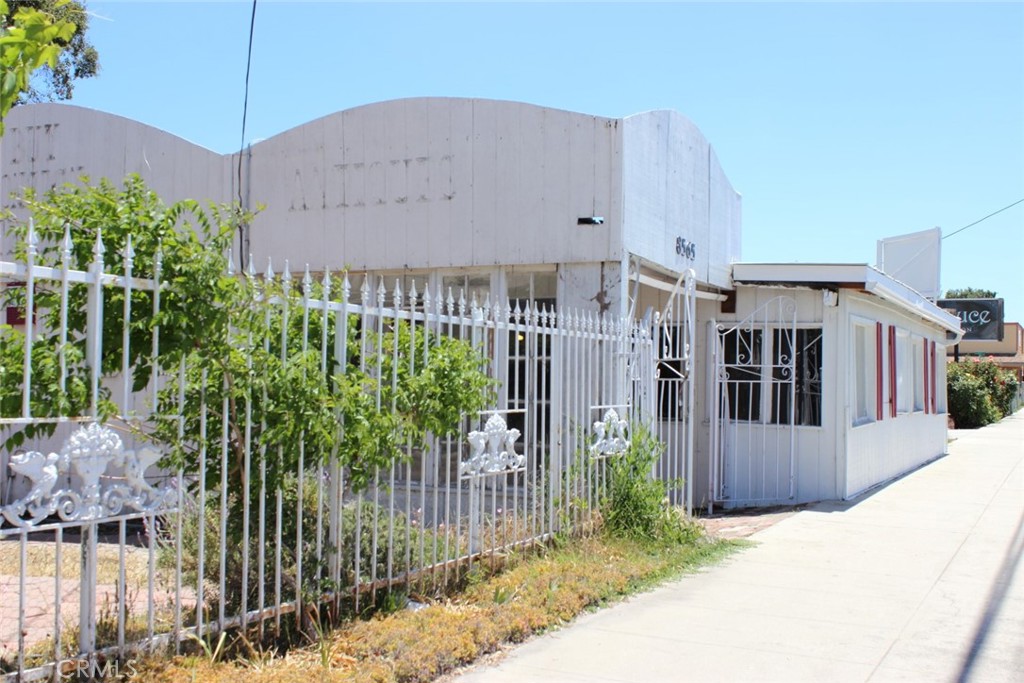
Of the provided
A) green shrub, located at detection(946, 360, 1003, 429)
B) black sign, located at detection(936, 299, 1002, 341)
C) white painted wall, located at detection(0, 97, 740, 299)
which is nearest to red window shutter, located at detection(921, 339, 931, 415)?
white painted wall, located at detection(0, 97, 740, 299)

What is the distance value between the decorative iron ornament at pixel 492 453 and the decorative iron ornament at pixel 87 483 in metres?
2.59

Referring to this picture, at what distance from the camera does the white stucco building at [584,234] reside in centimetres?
1002

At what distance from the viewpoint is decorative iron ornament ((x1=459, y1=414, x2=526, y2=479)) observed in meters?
6.79

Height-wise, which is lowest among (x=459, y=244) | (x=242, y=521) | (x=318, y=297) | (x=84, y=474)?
(x=242, y=521)

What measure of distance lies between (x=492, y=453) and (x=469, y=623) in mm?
1520

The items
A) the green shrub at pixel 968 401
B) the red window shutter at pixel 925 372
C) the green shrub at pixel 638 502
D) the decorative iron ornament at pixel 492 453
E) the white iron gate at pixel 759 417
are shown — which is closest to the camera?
the decorative iron ornament at pixel 492 453

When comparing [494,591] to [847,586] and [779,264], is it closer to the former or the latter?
[847,586]

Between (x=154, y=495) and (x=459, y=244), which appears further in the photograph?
(x=459, y=244)

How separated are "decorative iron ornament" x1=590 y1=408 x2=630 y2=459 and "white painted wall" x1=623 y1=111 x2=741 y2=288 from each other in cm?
210

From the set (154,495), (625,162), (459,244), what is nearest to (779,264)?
(625,162)

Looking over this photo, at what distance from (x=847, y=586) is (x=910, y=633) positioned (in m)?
1.36

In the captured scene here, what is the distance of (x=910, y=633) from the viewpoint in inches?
252
